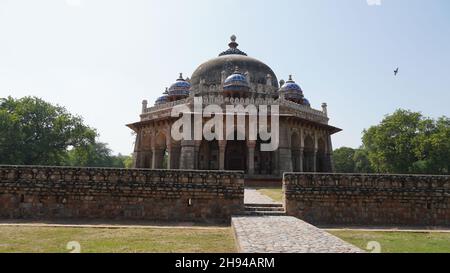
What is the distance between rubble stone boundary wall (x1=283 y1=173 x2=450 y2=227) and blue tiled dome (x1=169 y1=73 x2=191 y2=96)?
15414 mm

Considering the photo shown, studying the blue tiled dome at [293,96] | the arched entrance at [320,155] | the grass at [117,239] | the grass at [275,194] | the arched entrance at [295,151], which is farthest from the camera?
the arched entrance at [320,155]

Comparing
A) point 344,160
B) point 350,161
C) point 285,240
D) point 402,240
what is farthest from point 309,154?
point 350,161

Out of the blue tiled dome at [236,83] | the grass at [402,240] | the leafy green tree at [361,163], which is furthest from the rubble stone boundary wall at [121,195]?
the leafy green tree at [361,163]

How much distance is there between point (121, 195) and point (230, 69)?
17461mm

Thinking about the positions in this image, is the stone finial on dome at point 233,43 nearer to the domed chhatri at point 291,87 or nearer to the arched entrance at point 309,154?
the domed chhatri at point 291,87

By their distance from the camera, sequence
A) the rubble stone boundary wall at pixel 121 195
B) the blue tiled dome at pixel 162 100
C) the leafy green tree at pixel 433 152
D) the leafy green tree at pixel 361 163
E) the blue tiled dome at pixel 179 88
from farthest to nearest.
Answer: the leafy green tree at pixel 361 163 → the leafy green tree at pixel 433 152 → the blue tiled dome at pixel 162 100 → the blue tiled dome at pixel 179 88 → the rubble stone boundary wall at pixel 121 195

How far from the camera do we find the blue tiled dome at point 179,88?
2388cm

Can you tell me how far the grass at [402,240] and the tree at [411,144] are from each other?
23.2 metres

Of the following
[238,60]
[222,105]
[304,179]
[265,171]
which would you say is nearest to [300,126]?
[265,171]

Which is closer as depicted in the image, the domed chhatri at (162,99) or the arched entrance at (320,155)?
the arched entrance at (320,155)

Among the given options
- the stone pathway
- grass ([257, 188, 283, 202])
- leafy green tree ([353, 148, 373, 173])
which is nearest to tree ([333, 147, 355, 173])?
leafy green tree ([353, 148, 373, 173])
